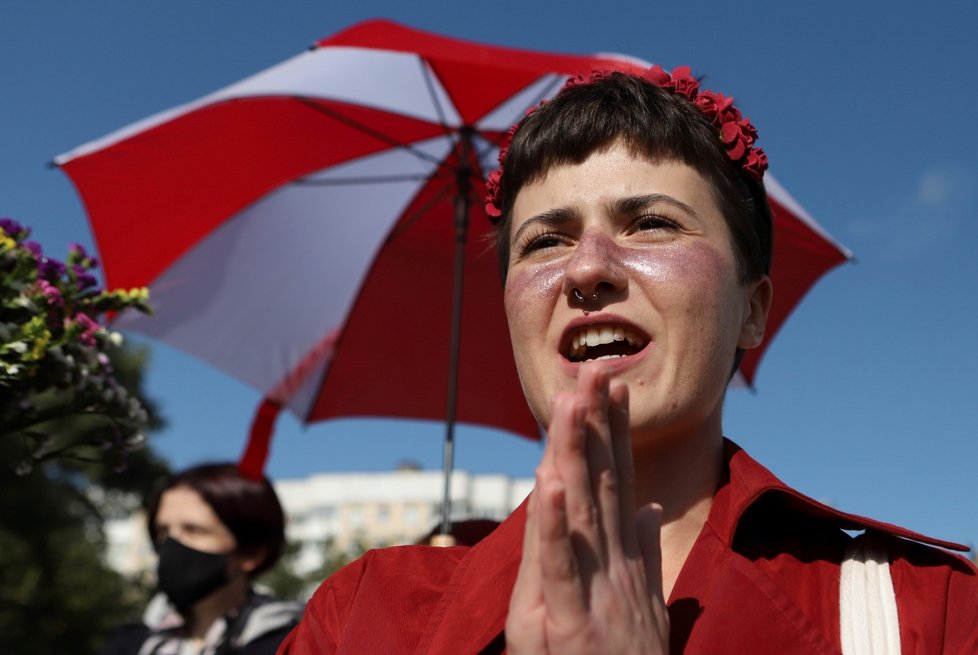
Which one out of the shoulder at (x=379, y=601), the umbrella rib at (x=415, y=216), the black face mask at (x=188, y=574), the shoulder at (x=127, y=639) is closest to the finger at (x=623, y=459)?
the shoulder at (x=379, y=601)

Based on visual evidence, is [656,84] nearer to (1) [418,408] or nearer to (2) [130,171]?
(2) [130,171]

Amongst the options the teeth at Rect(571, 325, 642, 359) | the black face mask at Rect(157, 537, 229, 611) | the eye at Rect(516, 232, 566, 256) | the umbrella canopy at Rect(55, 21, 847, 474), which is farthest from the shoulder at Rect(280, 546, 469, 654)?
the umbrella canopy at Rect(55, 21, 847, 474)

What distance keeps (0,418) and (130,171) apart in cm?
237

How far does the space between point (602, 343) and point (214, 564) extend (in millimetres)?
3040

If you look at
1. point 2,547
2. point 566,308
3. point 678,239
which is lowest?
point 2,547

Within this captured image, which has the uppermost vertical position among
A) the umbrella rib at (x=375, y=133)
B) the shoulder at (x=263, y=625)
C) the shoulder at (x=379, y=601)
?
the umbrella rib at (x=375, y=133)

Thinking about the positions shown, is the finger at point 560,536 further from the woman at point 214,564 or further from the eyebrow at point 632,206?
the woman at point 214,564

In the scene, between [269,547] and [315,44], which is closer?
[315,44]

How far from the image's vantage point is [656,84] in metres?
2.26

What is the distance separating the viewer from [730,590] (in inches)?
65.7

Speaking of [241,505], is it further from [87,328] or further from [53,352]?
[53,352]

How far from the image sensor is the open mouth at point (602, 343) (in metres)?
1.86

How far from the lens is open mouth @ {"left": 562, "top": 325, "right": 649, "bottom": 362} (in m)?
1.86

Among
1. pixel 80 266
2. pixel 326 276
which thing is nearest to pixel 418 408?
pixel 326 276
